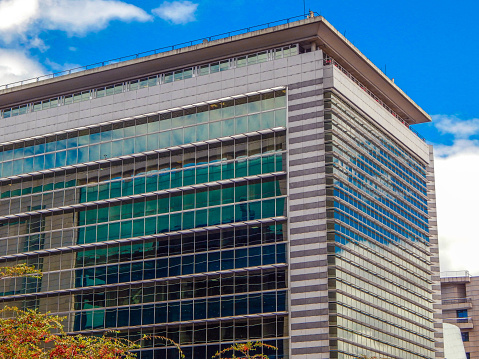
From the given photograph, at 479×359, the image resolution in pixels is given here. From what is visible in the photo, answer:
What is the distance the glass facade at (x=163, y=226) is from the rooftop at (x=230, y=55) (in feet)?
21.8

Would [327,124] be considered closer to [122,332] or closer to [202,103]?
[202,103]

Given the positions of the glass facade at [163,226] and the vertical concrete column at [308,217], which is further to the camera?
the glass facade at [163,226]

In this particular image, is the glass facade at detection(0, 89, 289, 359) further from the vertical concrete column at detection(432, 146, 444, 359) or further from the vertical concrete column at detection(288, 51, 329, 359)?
the vertical concrete column at detection(432, 146, 444, 359)

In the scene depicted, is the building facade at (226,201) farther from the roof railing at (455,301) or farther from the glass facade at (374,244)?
the roof railing at (455,301)

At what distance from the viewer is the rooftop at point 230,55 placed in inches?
4218

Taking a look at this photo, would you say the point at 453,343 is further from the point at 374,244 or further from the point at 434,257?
the point at 374,244

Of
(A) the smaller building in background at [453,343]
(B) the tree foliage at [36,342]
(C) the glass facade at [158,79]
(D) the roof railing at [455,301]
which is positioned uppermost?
(C) the glass facade at [158,79]

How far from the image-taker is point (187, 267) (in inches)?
4151

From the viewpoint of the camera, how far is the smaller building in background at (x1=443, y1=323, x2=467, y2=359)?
6767 inches

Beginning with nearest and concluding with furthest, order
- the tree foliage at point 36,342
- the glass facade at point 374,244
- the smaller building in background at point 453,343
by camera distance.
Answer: the tree foliage at point 36,342 < the glass facade at point 374,244 < the smaller building in background at point 453,343

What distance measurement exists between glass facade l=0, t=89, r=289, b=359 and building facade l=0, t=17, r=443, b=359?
182 mm

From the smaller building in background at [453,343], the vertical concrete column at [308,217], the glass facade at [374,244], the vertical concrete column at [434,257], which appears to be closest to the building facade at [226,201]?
the vertical concrete column at [308,217]

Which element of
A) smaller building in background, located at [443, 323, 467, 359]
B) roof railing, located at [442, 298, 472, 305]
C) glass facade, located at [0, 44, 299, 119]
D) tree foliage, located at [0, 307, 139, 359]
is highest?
glass facade, located at [0, 44, 299, 119]

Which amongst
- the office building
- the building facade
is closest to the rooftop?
the building facade
